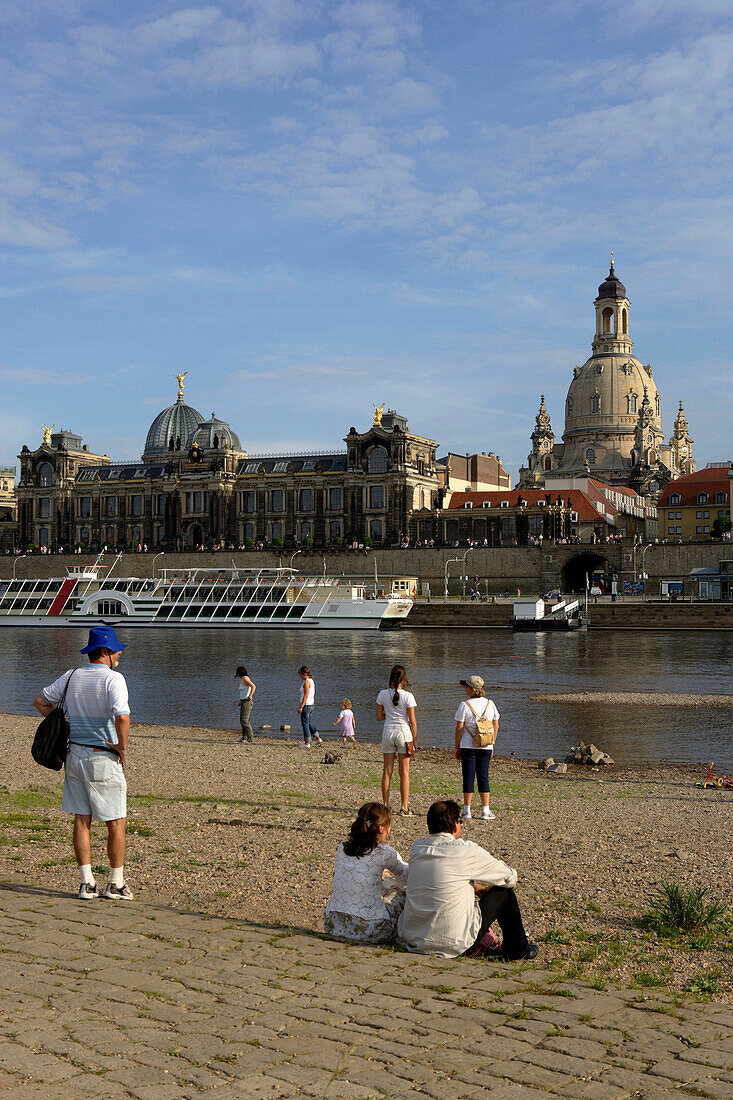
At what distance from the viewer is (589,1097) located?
5180 millimetres

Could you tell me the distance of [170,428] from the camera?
5369 inches

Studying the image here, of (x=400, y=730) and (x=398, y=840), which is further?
(x=400, y=730)

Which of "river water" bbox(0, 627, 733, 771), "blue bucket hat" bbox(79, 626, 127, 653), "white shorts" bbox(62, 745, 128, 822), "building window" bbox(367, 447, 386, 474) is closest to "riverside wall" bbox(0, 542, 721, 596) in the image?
"building window" bbox(367, 447, 386, 474)

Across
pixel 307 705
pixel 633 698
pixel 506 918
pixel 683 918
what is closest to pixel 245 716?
pixel 307 705

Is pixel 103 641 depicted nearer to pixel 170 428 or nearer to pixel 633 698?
pixel 633 698

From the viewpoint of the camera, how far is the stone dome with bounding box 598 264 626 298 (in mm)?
156288

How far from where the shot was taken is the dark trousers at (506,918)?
7504mm

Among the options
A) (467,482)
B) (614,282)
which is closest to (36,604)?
(467,482)

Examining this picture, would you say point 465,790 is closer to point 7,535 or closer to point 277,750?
point 277,750

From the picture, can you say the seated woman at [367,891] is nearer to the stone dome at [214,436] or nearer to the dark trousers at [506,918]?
the dark trousers at [506,918]

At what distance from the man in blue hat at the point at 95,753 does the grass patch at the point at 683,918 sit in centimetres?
433

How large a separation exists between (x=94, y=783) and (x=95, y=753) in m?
0.25

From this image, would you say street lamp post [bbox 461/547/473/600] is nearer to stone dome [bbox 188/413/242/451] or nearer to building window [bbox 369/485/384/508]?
building window [bbox 369/485/384/508]

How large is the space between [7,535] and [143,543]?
23253 mm
